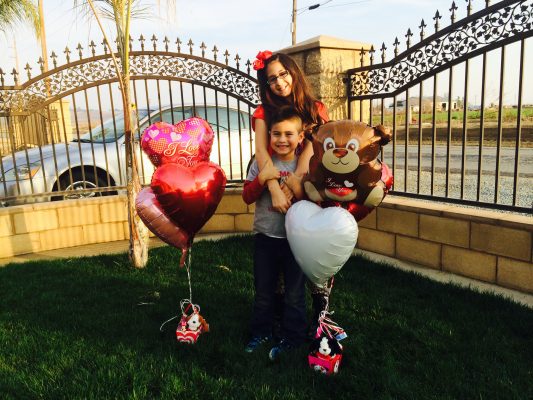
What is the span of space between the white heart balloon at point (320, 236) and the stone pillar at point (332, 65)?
115 inches

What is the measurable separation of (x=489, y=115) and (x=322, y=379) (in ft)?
107

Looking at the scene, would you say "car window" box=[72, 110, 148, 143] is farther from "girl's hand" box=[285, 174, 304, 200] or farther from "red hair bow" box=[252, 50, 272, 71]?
"girl's hand" box=[285, 174, 304, 200]

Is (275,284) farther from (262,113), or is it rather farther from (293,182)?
(262,113)

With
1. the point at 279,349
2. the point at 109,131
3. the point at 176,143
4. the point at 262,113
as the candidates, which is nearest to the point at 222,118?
the point at 109,131

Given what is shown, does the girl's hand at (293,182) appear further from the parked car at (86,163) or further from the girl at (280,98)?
the parked car at (86,163)

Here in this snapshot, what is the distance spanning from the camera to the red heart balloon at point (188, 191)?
257cm

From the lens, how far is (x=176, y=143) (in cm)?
271

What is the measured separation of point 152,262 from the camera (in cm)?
460

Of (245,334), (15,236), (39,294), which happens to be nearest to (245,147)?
(15,236)

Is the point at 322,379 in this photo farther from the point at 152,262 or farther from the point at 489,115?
the point at 489,115

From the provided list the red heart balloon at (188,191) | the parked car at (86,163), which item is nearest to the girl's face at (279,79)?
the red heart balloon at (188,191)

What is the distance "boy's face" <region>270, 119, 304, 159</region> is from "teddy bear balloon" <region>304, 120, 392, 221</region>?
208mm

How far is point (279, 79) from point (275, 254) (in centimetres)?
101

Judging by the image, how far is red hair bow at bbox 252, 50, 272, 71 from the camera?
2.60 metres
